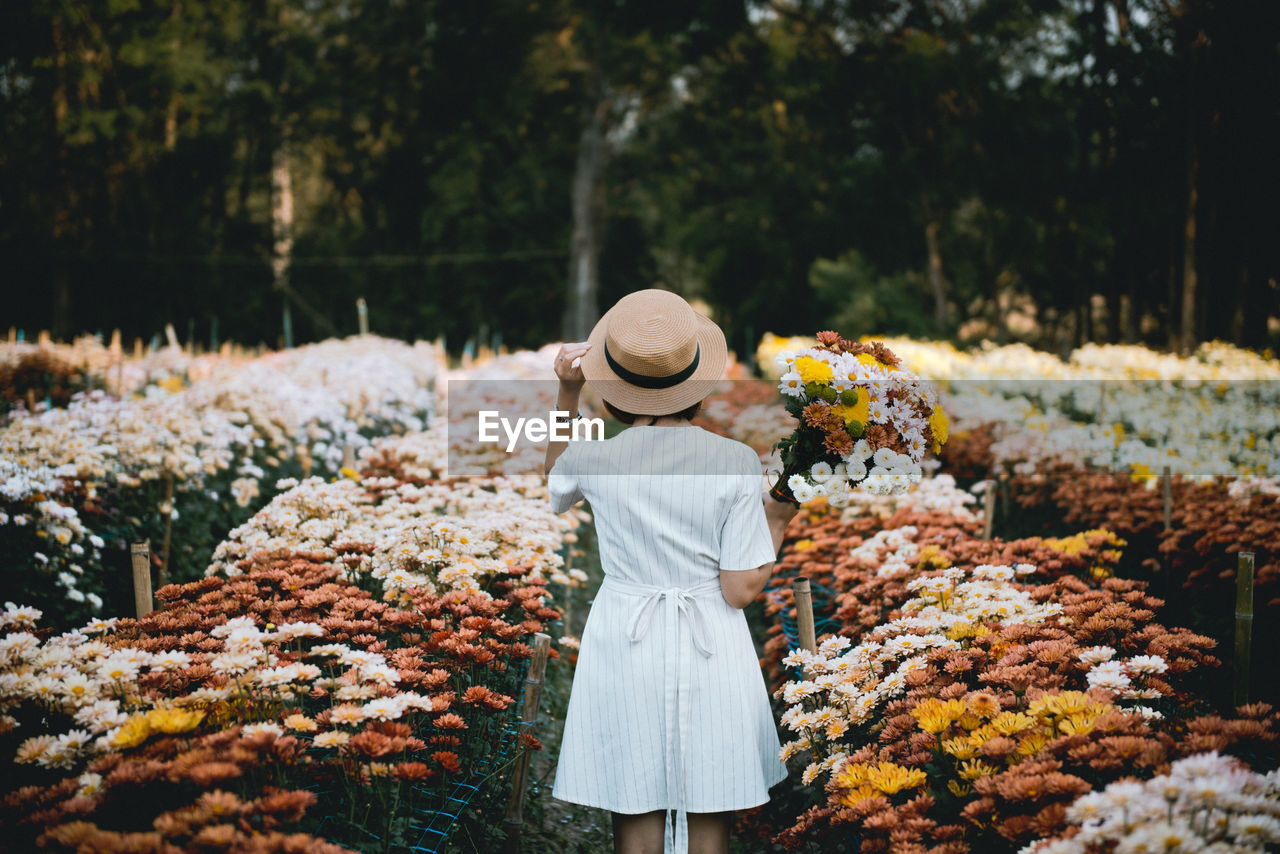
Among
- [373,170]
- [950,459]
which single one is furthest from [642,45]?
[950,459]

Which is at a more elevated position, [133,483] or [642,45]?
[642,45]

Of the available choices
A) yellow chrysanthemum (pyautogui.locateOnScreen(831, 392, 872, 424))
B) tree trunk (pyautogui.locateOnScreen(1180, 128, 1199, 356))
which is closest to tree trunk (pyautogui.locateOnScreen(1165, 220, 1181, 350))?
tree trunk (pyautogui.locateOnScreen(1180, 128, 1199, 356))

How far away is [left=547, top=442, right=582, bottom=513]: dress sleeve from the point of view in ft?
6.87

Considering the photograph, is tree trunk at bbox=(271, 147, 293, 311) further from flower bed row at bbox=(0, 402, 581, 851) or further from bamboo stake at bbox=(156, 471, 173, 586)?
flower bed row at bbox=(0, 402, 581, 851)

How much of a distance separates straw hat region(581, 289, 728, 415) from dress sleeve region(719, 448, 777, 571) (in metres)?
0.23

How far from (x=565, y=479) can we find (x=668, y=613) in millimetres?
400

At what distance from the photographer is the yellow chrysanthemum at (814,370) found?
2211 mm

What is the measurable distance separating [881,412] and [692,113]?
988 inches

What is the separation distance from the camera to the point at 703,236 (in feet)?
83.4

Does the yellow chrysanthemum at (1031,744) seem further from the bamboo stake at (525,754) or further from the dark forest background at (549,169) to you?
the dark forest background at (549,169)

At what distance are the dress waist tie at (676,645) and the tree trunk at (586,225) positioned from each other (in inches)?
766

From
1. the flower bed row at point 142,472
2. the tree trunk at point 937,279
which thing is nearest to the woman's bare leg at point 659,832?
the flower bed row at point 142,472

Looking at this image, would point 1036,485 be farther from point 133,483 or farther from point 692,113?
point 692,113

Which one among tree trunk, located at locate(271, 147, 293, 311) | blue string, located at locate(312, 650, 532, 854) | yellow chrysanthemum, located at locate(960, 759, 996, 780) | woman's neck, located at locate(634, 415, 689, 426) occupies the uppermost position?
tree trunk, located at locate(271, 147, 293, 311)
